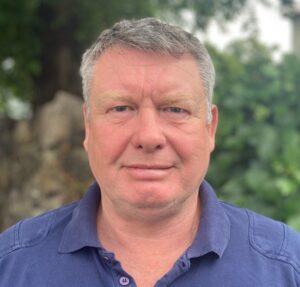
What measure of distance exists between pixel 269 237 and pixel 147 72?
70 cm

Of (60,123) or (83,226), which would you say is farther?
(60,123)

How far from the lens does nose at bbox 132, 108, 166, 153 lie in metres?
1.81

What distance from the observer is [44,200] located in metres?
5.25

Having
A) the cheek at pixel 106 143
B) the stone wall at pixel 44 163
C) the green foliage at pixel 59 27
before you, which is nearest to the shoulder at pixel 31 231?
the cheek at pixel 106 143

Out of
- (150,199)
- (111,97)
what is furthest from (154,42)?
(150,199)

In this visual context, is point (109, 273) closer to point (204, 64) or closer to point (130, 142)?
point (130, 142)

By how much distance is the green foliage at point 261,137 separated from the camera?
3.72 m

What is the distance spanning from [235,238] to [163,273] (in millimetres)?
272

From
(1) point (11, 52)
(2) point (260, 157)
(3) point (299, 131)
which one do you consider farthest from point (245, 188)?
(1) point (11, 52)

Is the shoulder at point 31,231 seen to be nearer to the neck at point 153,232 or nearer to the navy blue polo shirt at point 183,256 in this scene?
the navy blue polo shirt at point 183,256

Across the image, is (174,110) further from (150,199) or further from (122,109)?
(150,199)

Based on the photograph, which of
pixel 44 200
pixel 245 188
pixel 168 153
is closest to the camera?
pixel 168 153

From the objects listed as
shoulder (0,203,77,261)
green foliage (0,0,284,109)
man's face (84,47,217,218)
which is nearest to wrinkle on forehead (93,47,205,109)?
man's face (84,47,217,218)

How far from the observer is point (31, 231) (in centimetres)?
202
